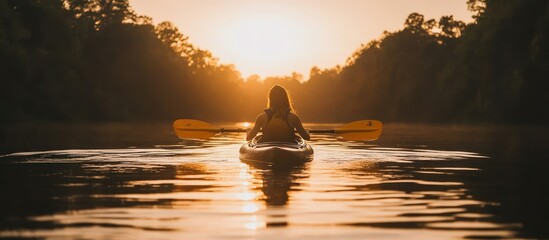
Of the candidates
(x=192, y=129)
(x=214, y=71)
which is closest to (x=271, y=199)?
(x=192, y=129)

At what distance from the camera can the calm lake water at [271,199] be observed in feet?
26.1

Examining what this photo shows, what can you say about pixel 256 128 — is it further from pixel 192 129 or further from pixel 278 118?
pixel 192 129

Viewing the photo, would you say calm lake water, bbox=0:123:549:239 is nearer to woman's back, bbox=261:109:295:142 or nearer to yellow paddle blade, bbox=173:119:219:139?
woman's back, bbox=261:109:295:142

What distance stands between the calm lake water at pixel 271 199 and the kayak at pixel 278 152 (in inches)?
10.3

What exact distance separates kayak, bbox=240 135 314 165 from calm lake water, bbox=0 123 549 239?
26 centimetres

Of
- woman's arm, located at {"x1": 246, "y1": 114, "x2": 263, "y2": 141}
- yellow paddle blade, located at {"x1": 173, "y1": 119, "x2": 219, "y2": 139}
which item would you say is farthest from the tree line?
woman's arm, located at {"x1": 246, "y1": 114, "x2": 263, "y2": 141}

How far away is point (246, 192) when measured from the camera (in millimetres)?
11352

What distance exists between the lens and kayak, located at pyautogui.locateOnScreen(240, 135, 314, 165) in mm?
15961

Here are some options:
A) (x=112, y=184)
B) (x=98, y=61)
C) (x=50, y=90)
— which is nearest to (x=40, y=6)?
(x=50, y=90)

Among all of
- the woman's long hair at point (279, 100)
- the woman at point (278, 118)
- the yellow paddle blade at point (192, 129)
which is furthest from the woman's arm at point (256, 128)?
the yellow paddle blade at point (192, 129)

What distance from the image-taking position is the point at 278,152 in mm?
15898

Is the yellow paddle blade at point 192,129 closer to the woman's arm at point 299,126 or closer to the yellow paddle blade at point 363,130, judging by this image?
the yellow paddle blade at point 363,130

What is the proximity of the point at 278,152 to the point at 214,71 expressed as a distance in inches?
4423

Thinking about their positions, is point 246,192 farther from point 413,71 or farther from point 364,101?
point 364,101
